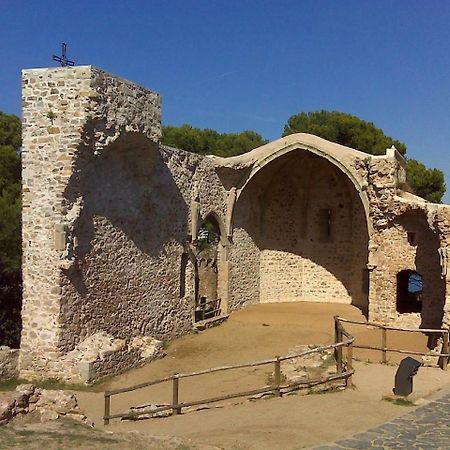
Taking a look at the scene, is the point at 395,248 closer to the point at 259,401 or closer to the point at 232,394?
the point at 259,401

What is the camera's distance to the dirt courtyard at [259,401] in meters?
7.44

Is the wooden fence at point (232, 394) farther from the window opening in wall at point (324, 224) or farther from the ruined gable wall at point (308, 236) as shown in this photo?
the window opening in wall at point (324, 224)

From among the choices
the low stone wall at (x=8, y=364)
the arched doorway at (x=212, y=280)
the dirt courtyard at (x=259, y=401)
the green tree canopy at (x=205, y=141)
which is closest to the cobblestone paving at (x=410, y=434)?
the dirt courtyard at (x=259, y=401)

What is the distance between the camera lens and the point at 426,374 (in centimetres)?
1073

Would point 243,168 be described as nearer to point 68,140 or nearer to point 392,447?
point 68,140

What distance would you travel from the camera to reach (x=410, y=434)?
693 centimetres

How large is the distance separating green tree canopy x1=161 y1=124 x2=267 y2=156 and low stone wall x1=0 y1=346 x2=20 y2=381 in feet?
63.8

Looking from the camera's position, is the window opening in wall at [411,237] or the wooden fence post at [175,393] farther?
the window opening in wall at [411,237]

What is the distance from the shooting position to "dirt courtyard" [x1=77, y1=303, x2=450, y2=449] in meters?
7.44

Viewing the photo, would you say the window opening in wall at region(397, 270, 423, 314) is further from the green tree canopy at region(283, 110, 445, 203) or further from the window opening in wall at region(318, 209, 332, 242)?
the green tree canopy at region(283, 110, 445, 203)

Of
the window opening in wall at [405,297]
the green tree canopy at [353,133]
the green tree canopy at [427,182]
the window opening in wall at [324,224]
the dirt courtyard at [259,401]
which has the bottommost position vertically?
the dirt courtyard at [259,401]

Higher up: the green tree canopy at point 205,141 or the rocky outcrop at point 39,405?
the green tree canopy at point 205,141

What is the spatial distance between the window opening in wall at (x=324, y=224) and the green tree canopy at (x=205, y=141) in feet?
29.1

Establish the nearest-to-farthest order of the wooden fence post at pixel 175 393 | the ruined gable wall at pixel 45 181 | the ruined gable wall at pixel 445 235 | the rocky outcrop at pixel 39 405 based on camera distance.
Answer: the rocky outcrop at pixel 39 405, the wooden fence post at pixel 175 393, the ruined gable wall at pixel 45 181, the ruined gable wall at pixel 445 235
